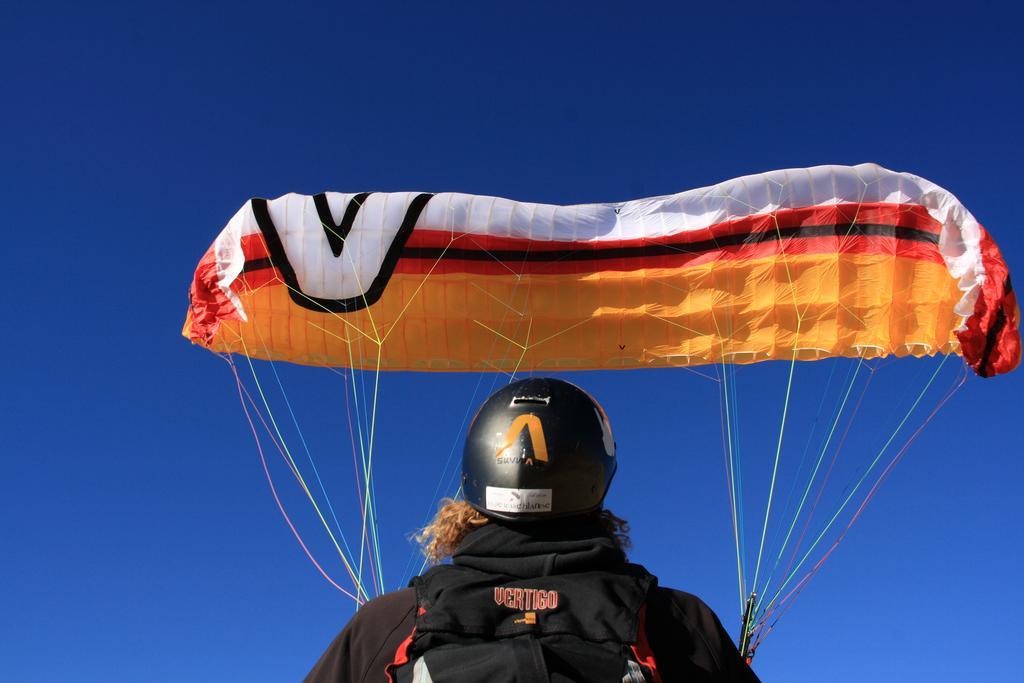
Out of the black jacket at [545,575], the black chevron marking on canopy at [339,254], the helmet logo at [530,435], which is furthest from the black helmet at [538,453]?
the black chevron marking on canopy at [339,254]

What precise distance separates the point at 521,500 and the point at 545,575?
35cm

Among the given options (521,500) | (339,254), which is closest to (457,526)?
(521,500)

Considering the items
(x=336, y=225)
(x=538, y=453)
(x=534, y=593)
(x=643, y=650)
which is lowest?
(x=643, y=650)

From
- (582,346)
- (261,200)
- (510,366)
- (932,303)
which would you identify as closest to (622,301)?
(582,346)

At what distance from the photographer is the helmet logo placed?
292 cm

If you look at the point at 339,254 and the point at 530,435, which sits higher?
the point at 339,254

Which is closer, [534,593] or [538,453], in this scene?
[534,593]

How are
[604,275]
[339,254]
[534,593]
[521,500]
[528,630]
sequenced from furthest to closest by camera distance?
[604,275]
[339,254]
[521,500]
[534,593]
[528,630]

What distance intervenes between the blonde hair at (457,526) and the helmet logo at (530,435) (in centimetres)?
23

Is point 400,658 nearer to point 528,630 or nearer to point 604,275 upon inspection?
point 528,630

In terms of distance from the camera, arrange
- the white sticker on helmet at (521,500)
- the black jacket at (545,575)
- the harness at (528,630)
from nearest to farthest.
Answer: the harness at (528,630) → the black jacket at (545,575) → the white sticker on helmet at (521,500)

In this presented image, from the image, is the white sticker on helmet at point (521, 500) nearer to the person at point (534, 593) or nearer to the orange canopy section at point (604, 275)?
the person at point (534, 593)

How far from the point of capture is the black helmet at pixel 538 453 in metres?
2.83

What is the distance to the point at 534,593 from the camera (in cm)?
240
